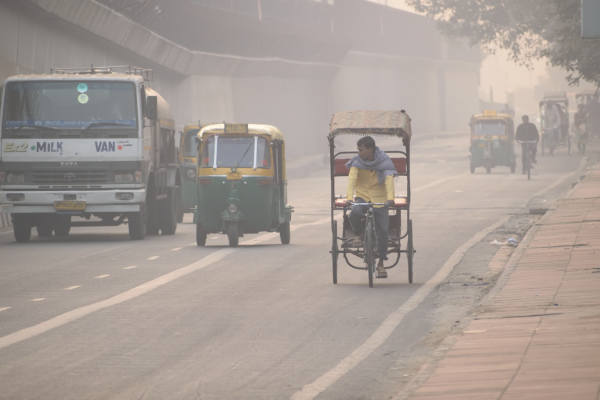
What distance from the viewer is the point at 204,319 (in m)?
9.63

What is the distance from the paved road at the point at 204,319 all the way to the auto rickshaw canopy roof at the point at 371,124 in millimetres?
1740

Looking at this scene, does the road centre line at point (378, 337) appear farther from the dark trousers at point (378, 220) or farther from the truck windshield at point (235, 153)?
the truck windshield at point (235, 153)

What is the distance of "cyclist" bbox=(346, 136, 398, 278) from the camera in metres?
11.5

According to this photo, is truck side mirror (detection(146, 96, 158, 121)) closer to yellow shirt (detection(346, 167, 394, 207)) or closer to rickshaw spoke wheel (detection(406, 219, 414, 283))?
yellow shirt (detection(346, 167, 394, 207))

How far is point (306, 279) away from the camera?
12.6 meters

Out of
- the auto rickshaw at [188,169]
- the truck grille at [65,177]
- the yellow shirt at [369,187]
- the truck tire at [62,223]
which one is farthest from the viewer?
the auto rickshaw at [188,169]

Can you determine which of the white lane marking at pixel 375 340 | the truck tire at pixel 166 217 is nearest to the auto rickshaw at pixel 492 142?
the truck tire at pixel 166 217

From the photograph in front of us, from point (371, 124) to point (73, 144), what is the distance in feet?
25.1

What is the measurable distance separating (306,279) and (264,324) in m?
3.26

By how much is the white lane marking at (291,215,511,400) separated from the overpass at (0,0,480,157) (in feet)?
50.2

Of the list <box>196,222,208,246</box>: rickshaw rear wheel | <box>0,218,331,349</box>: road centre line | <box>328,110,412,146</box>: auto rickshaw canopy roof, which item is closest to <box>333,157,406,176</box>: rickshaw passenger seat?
<box>328,110,412,146</box>: auto rickshaw canopy roof

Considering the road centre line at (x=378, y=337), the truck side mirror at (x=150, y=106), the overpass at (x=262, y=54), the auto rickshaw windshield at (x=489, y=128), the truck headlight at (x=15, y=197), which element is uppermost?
the overpass at (x=262, y=54)

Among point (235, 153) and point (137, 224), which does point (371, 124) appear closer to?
point (235, 153)

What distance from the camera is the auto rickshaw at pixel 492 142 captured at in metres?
39.6
